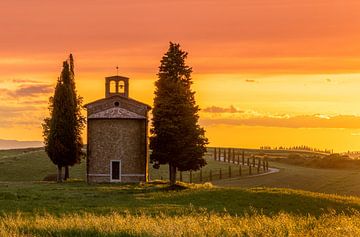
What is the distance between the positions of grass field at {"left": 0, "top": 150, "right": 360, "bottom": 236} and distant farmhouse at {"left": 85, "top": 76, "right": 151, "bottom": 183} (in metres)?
4.30

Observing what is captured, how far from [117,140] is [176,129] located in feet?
22.7

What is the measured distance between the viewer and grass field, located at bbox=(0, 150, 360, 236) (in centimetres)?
2006

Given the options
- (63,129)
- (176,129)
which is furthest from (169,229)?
(63,129)

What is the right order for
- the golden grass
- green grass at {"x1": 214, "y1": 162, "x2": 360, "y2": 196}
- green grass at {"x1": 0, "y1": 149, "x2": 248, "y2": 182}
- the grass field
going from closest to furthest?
the golden grass → the grass field → green grass at {"x1": 214, "y1": 162, "x2": 360, "y2": 196} → green grass at {"x1": 0, "y1": 149, "x2": 248, "y2": 182}

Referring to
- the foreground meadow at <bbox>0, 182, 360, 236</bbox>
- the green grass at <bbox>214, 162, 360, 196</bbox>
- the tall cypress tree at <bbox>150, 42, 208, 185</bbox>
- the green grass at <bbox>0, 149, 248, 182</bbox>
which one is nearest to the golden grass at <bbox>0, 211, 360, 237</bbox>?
the foreground meadow at <bbox>0, 182, 360, 236</bbox>

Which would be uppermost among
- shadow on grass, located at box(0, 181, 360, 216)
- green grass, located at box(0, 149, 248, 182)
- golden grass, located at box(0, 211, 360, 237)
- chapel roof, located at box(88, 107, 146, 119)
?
chapel roof, located at box(88, 107, 146, 119)

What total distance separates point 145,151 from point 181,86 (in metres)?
7.83

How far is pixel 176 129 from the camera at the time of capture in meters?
66.2

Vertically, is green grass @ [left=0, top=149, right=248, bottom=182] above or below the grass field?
above

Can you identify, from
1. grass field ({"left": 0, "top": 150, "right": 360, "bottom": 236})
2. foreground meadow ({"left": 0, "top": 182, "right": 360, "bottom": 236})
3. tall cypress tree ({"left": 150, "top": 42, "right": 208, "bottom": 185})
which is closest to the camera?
foreground meadow ({"left": 0, "top": 182, "right": 360, "bottom": 236})

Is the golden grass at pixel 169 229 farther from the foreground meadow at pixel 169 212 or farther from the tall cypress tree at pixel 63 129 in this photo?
the tall cypress tree at pixel 63 129

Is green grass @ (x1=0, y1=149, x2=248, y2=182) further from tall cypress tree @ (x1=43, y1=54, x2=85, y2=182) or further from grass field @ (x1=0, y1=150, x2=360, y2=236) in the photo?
tall cypress tree @ (x1=43, y1=54, x2=85, y2=182)

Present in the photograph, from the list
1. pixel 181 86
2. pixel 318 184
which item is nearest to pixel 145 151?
pixel 181 86

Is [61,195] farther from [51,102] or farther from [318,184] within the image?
[318,184]
